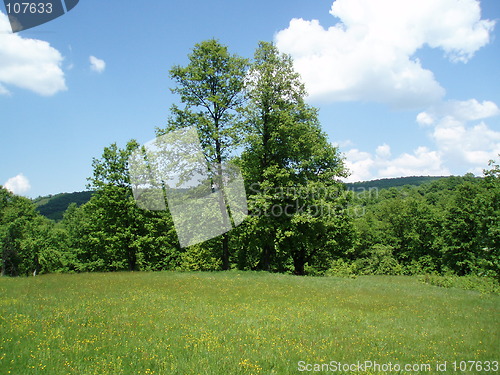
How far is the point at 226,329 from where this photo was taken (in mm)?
10375

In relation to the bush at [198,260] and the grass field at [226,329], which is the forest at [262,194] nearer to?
the bush at [198,260]

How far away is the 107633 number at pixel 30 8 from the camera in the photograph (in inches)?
368

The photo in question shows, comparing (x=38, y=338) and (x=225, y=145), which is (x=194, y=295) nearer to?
(x=38, y=338)

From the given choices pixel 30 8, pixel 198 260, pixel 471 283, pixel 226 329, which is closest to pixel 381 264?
pixel 471 283

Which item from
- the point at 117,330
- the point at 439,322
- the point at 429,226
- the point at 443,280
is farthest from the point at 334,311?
the point at 429,226

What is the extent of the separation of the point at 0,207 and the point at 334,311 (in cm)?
5962

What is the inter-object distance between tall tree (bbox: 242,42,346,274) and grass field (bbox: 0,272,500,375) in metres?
8.80

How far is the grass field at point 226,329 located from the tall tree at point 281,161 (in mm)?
8803

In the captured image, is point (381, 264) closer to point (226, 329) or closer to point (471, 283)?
point (471, 283)

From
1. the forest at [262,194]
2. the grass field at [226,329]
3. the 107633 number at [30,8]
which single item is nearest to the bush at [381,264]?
the forest at [262,194]

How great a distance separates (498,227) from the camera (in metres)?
25.2

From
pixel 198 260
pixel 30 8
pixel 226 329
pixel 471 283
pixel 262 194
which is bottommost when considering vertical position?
pixel 471 283

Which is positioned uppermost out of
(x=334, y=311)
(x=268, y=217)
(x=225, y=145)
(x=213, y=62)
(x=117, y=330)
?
(x=213, y=62)

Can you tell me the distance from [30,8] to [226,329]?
1084cm
